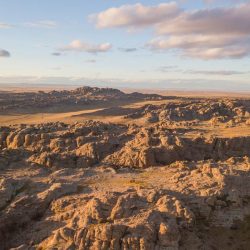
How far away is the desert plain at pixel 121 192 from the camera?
26938mm

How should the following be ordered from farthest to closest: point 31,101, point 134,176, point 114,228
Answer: point 31,101 < point 134,176 < point 114,228

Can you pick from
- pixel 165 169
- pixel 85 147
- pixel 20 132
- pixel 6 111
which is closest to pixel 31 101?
pixel 6 111

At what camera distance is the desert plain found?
88.4 feet

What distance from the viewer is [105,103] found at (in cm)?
14400

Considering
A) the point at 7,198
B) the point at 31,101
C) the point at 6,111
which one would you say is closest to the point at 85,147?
the point at 7,198

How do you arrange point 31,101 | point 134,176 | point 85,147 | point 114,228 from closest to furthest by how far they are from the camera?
point 114,228 < point 134,176 < point 85,147 < point 31,101

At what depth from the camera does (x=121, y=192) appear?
32.6 meters

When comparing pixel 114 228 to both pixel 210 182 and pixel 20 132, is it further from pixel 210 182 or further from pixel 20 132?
pixel 20 132

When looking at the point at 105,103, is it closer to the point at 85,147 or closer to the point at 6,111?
the point at 6,111

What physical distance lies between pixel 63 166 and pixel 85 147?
444 cm

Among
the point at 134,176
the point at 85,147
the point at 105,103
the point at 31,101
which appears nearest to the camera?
the point at 134,176

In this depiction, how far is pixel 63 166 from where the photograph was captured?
4356cm

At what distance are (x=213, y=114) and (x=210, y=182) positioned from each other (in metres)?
57.9

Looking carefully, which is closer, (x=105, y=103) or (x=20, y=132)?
(x=20, y=132)
